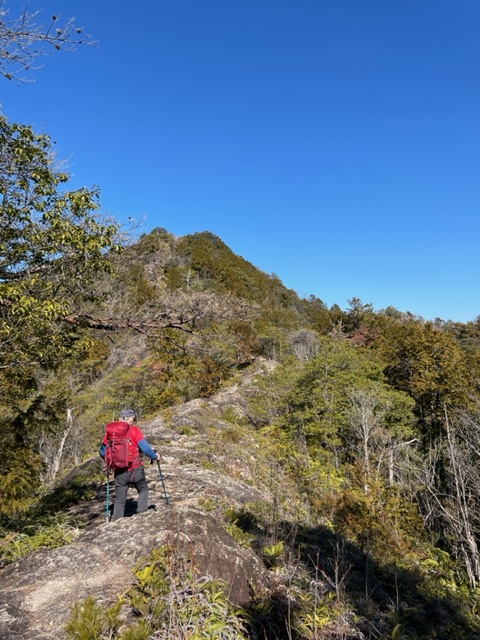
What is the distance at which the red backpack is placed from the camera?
4973 mm

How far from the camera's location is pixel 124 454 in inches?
196

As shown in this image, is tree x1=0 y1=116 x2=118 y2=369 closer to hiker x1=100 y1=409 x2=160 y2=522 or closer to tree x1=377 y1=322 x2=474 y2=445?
hiker x1=100 y1=409 x2=160 y2=522

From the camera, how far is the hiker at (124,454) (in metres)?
4.98

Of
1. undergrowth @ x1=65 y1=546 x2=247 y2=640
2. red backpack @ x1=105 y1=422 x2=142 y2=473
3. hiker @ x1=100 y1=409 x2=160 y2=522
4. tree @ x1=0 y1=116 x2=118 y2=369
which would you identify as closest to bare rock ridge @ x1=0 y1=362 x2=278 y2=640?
undergrowth @ x1=65 y1=546 x2=247 y2=640

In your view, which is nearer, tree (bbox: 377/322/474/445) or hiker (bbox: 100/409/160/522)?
hiker (bbox: 100/409/160/522)

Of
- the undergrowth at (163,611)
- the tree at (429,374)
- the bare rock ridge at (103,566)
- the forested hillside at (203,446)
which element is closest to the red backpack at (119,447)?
the bare rock ridge at (103,566)

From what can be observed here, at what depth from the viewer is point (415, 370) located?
2673cm

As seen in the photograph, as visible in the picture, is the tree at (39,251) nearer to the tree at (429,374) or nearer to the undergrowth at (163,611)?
the undergrowth at (163,611)

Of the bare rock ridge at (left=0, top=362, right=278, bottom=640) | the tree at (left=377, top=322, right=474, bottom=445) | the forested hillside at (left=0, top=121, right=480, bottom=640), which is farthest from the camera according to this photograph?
the tree at (left=377, top=322, right=474, bottom=445)

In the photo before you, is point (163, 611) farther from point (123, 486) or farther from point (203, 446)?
point (203, 446)

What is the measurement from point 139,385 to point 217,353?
63.3 feet

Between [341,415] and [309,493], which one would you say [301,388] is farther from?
[309,493]

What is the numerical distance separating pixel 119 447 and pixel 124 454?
0.38 feet

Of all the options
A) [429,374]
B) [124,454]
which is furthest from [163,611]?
[429,374]
